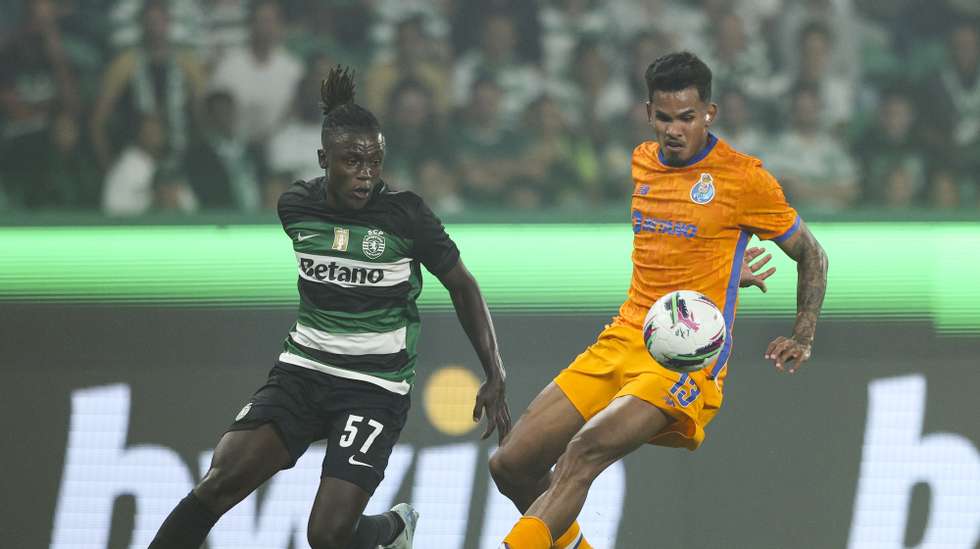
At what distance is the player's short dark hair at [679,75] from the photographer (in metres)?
4.29

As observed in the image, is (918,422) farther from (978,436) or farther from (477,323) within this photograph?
(477,323)

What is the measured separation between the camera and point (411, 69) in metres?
7.00

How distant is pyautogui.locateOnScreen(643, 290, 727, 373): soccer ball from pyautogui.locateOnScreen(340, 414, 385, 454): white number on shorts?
1.00m

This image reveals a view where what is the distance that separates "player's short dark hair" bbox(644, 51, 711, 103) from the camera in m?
4.29

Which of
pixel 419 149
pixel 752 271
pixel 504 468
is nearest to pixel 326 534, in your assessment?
pixel 504 468

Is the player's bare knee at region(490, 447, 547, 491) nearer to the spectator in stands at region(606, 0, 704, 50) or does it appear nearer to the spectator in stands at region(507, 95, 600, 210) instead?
the spectator in stands at region(507, 95, 600, 210)

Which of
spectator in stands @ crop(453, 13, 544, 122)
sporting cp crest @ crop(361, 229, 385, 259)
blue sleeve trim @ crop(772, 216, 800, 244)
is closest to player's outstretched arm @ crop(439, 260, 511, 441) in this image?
sporting cp crest @ crop(361, 229, 385, 259)

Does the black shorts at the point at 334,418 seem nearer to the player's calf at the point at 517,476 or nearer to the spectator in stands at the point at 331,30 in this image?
the player's calf at the point at 517,476

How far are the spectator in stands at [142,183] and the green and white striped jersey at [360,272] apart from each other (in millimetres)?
2344

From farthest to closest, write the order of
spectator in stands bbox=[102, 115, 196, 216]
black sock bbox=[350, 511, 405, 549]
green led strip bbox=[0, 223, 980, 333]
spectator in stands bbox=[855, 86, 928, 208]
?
spectator in stands bbox=[855, 86, 928, 208] < spectator in stands bbox=[102, 115, 196, 216] < green led strip bbox=[0, 223, 980, 333] < black sock bbox=[350, 511, 405, 549]

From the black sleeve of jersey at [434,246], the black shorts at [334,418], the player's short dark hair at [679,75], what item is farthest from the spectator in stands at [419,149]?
the player's short dark hair at [679,75]

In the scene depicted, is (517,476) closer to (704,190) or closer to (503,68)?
(704,190)

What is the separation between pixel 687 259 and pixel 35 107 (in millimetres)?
4075

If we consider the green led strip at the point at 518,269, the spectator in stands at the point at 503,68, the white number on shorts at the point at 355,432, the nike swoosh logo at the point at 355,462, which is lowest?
the nike swoosh logo at the point at 355,462
